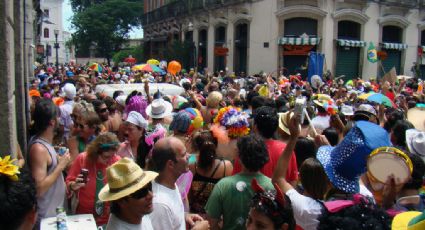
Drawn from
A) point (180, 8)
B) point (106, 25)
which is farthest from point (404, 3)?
point (106, 25)

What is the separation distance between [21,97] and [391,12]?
95.1 feet

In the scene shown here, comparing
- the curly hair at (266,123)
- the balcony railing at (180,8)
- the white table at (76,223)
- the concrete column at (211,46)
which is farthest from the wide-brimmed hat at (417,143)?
the concrete column at (211,46)

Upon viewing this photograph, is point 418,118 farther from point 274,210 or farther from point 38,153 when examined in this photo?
point 38,153

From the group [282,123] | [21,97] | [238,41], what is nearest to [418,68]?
[238,41]

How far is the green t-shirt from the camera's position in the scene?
12.2 feet

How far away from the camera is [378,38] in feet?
95.0

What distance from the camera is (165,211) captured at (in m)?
3.33

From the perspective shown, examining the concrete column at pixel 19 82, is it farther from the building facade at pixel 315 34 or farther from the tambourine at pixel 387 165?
the building facade at pixel 315 34

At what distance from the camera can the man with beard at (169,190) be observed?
332 centimetres

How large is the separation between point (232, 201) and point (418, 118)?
4479mm

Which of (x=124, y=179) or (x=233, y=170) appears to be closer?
(x=124, y=179)

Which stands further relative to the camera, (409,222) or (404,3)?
(404,3)

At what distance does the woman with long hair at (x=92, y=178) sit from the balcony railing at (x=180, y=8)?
25.3 m

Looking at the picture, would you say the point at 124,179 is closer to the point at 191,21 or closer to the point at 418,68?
the point at 418,68
